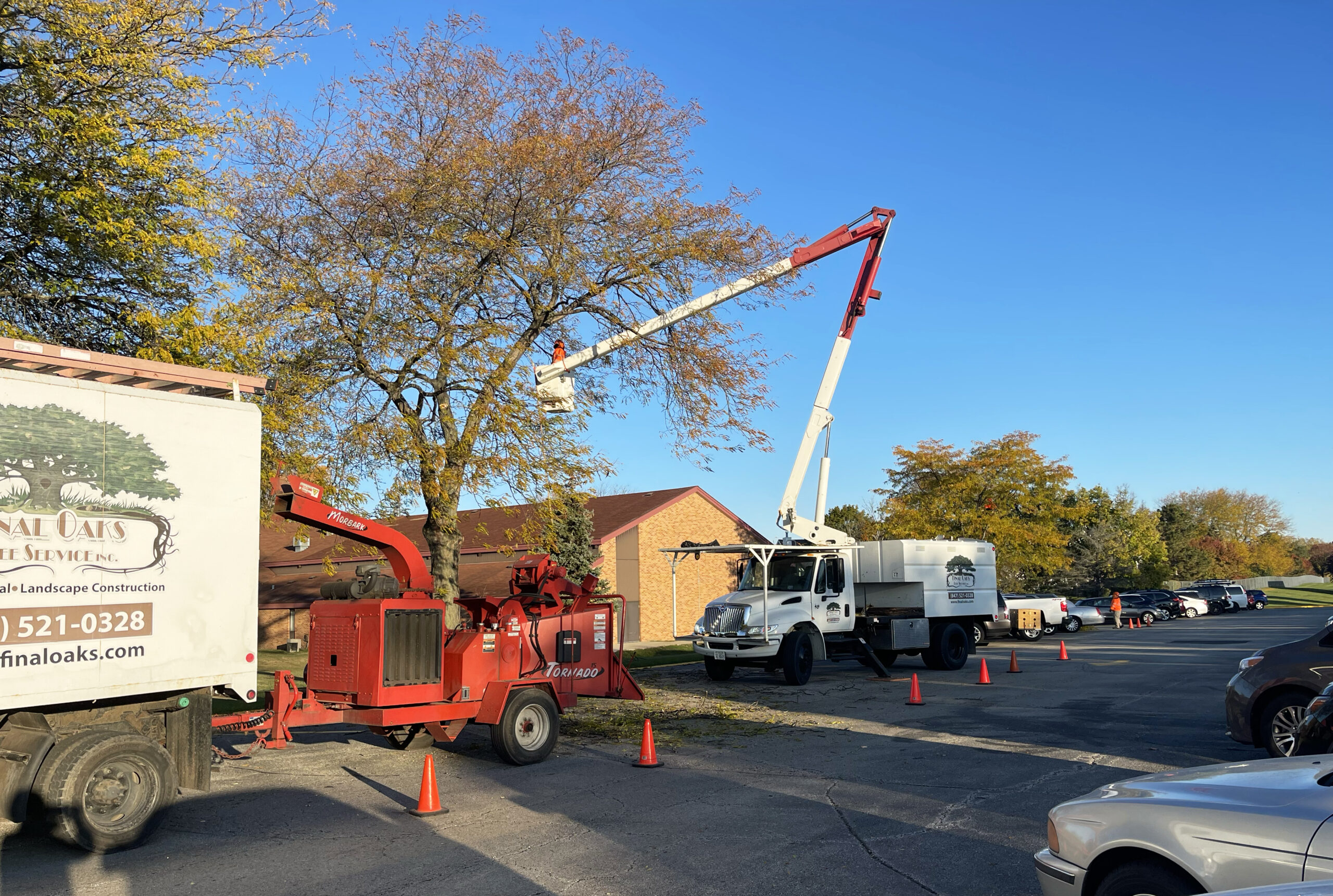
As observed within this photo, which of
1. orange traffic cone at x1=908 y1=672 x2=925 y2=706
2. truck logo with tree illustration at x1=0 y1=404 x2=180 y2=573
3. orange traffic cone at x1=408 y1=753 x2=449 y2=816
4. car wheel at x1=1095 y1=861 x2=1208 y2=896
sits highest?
truck logo with tree illustration at x1=0 y1=404 x2=180 y2=573

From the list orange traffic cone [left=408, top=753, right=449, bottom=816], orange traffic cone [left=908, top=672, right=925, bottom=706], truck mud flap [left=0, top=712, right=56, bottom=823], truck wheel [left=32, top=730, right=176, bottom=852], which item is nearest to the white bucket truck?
orange traffic cone [left=908, top=672, right=925, bottom=706]

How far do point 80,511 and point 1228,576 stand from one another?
353ft

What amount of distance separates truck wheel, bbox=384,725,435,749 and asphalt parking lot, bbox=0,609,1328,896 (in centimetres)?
26

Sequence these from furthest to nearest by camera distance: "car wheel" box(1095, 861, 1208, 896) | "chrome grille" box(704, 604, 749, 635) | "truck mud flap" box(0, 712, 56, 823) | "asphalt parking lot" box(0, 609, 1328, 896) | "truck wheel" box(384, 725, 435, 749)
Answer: "chrome grille" box(704, 604, 749, 635), "truck wheel" box(384, 725, 435, 749), "truck mud flap" box(0, 712, 56, 823), "asphalt parking lot" box(0, 609, 1328, 896), "car wheel" box(1095, 861, 1208, 896)

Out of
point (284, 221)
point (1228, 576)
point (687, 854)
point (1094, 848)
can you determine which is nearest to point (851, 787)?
point (687, 854)

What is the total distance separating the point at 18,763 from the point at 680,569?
35792 millimetres

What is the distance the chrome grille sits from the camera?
20.1 meters

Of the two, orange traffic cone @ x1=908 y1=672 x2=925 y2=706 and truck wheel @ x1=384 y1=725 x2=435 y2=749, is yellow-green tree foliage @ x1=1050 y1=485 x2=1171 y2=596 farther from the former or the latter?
truck wheel @ x1=384 y1=725 x2=435 y2=749

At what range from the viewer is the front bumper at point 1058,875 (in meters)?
4.81

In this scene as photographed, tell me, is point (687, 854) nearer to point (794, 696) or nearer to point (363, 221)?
point (794, 696)

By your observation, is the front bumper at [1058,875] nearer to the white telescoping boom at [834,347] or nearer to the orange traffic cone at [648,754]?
the orange traffic cone at [648,754]

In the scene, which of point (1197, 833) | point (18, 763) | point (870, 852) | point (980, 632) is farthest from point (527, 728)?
point (980, 632)

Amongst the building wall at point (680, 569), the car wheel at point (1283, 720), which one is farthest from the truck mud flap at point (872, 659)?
the building wall at point (680, 569)

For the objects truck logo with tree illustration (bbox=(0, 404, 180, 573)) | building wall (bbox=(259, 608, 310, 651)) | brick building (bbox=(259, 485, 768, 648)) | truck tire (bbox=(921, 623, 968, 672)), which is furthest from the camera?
building wall (bbox=(259, 608, 310, 651))
